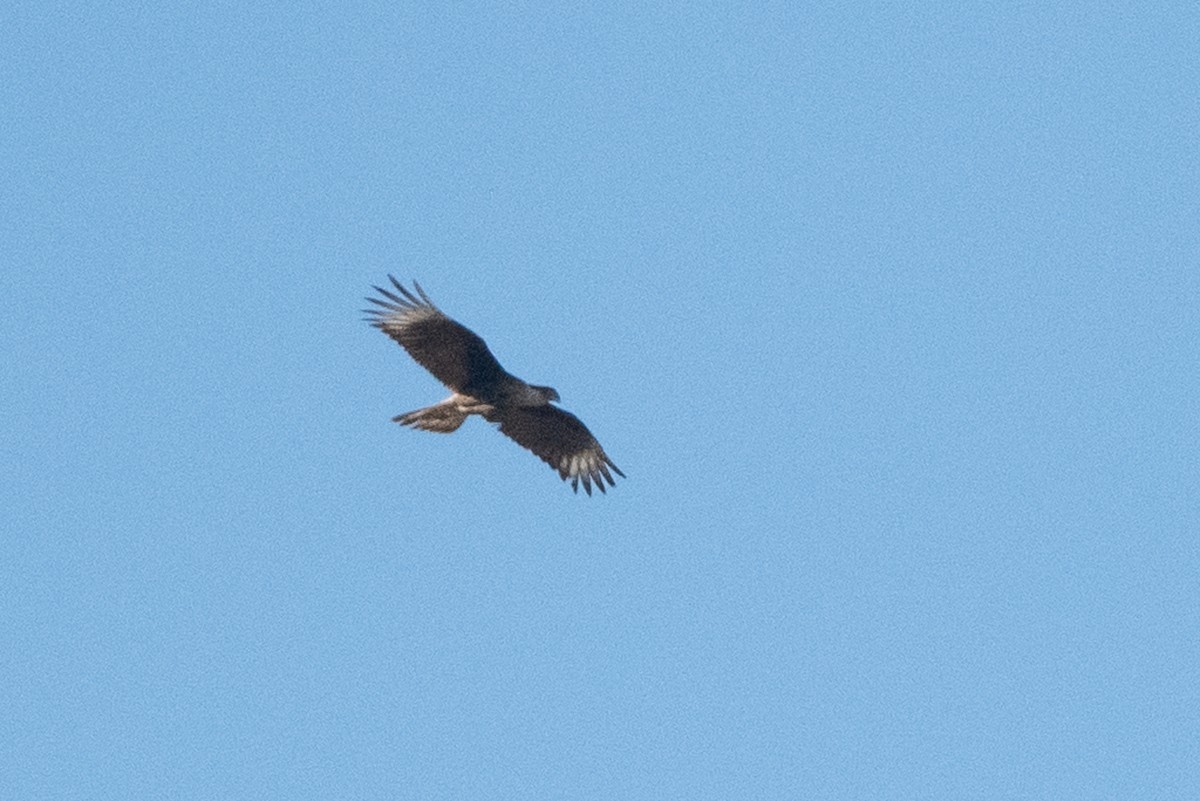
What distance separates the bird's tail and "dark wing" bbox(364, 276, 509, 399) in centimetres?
25

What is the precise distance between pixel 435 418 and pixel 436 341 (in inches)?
29.7

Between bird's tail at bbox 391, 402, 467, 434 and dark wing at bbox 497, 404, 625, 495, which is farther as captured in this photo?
dark wing at bbox 497, 404, 625, 495

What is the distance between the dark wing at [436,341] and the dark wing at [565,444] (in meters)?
1.13

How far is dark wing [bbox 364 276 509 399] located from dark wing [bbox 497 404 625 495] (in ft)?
3.70

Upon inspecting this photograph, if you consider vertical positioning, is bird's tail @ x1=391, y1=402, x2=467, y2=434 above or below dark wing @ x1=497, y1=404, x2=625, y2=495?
below

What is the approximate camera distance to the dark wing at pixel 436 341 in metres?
23.4

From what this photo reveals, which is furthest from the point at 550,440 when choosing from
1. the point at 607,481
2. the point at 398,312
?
the point at 398,312

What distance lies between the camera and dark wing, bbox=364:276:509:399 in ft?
76.7

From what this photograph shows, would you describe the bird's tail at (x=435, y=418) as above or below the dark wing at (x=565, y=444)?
below

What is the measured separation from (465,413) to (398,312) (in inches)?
44.1

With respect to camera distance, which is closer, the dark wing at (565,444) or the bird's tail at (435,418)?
the bird's tail at (435,418)

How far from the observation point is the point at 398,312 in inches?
927

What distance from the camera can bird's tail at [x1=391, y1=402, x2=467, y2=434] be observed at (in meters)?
23.8

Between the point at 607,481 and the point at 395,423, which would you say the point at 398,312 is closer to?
the point at 395,423
